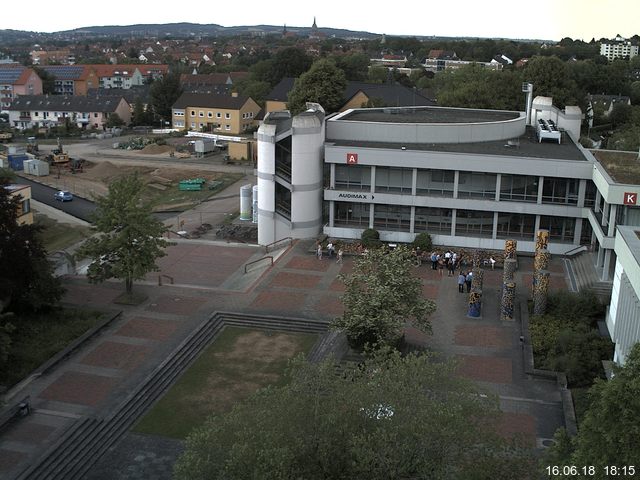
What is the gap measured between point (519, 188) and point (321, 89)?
47.3m

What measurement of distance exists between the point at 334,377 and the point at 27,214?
114ft

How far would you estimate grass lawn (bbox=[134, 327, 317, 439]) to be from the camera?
2544 centimetres

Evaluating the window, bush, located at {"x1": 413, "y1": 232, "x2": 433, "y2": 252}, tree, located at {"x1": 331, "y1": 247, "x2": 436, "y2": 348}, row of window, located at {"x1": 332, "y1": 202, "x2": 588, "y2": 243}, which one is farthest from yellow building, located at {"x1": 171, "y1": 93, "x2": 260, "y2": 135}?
tree, located at {"x1": 331, "y1": 247, "x2": 436, "y2": 348}

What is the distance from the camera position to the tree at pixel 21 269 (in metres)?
31.6

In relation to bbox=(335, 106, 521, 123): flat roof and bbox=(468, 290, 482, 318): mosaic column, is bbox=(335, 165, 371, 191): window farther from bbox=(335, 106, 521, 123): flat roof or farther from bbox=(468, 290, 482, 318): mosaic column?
bbox=(468, 290, 482, 318): mosaic column

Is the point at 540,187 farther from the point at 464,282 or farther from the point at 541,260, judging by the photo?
the point at 464,282

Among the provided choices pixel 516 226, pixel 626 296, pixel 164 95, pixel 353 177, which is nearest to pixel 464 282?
pixel 516 226

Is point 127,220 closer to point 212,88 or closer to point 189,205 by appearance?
point 189,205

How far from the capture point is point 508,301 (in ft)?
110

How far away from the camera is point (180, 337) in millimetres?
31531

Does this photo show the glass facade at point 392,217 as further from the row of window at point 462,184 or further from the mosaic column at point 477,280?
the mosaic column at point 477,280

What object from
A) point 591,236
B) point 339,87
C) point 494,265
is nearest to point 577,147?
point 591,236

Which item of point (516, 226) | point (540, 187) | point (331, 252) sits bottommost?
point (331, 252)

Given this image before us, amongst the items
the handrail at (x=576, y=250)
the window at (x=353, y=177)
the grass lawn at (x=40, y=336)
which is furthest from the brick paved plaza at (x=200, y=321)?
the window at (x=353, y=177)
